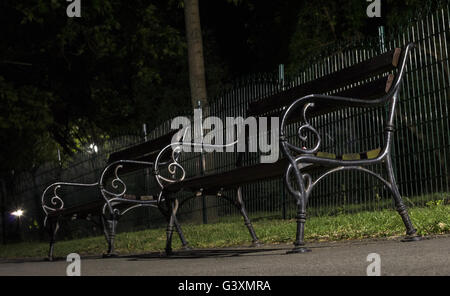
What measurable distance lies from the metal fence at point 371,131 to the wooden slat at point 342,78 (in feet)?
7.39

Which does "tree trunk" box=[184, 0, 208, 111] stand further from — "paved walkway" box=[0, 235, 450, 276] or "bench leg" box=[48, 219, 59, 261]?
"paved walkway" box=[0, 235, 450, 276]

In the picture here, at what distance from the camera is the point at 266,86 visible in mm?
10062

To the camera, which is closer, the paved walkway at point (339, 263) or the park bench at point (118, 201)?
the paved walkway at point (339, 263)

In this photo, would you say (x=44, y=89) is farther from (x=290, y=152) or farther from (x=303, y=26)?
(x=290, y=152)

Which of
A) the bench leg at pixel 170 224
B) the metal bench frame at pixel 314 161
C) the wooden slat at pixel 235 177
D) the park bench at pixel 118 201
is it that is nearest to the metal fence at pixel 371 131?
the park bench at pixel 118 201

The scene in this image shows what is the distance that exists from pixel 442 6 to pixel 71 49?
14.6 meters

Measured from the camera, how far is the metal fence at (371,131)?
25.1 feet

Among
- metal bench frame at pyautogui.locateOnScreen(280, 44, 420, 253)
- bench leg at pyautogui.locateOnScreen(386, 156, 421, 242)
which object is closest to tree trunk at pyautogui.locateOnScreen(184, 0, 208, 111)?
metal bench frame at pyautogui.locateOnScreen(280, 44, 420, 253)

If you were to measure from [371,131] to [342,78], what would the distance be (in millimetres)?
3735

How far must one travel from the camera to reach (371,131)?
8492 mm

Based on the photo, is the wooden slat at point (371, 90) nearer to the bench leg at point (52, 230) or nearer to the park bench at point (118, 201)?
the park bench at point (118, 201)

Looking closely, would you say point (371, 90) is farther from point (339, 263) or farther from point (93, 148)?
point (93, 148)
